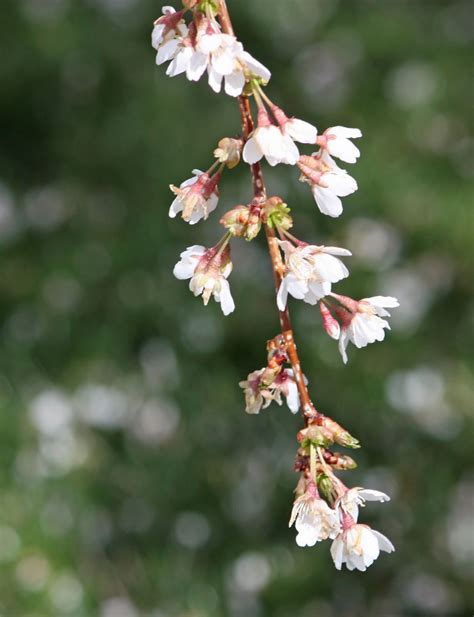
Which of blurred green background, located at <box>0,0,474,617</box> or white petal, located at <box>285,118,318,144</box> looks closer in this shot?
white petal, located at <box>285,118,318,144</box>

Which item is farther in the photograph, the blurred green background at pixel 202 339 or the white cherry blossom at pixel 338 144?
the blurred green background at pixel 202 339

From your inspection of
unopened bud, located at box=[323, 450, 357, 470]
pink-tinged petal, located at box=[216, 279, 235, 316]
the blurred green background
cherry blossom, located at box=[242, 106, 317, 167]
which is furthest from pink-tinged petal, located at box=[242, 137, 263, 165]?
the blurred green background

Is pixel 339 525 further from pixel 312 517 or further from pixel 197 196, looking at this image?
pixel 197 196

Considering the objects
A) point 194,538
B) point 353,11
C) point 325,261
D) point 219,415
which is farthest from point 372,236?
point 325,261

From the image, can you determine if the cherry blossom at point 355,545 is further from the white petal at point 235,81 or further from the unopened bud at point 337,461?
the white petal at point 235,81

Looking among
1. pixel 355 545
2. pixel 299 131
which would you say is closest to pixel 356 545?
pixel 355 545

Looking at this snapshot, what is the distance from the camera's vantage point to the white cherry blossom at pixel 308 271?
0.76m

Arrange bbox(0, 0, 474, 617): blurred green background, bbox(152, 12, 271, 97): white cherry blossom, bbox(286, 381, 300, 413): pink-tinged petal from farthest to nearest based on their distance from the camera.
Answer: bbox(0, 0, 474, 617): blurred green background → bbox(286, 381, 300, 413): pink-tinged petal → bbox(152, 12, 271, 97): white cherry blossom

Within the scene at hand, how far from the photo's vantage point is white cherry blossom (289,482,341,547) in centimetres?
78

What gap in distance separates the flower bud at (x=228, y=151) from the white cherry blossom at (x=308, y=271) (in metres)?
0.07

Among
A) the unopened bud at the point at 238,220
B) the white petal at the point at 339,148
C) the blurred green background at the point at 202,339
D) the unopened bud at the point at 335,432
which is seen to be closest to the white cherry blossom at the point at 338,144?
the white petal at the point at 339,148

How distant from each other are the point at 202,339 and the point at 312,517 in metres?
2.06

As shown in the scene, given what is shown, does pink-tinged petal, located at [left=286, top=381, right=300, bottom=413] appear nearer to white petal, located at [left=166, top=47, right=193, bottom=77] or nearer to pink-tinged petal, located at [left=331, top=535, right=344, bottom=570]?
pink-tinged petal, located at [left=331, top=535, right=344, bottom=570]

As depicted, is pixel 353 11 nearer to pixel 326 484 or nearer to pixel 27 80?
pixel 27 80
